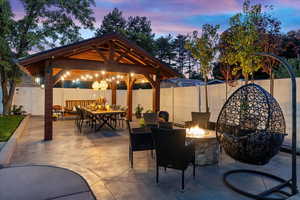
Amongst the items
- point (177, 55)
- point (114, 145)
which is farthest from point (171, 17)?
point (177, 55)

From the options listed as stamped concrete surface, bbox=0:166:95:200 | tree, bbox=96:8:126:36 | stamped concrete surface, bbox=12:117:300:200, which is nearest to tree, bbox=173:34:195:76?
tree, bbox=96:8:126:36

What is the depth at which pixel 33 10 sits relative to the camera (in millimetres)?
10125

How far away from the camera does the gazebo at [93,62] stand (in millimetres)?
5613

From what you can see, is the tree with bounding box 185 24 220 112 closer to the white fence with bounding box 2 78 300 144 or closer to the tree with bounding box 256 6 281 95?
the white fence with bounding box 2 78 300 144

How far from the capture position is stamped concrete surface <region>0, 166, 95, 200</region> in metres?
1.97

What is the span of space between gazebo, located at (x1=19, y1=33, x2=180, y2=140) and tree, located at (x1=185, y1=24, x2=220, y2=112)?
50.8 inches

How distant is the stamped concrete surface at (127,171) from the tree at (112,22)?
17.0 meters

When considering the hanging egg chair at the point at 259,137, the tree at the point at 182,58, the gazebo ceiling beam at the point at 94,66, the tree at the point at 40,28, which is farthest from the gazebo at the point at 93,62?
the tree at the point at 182,58

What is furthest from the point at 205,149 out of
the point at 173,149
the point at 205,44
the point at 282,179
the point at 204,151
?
the point at 205,44

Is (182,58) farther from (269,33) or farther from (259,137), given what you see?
(259,137)

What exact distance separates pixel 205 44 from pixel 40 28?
9801mm

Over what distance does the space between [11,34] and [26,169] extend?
32.5ft

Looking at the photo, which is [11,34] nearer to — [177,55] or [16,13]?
[16,13]

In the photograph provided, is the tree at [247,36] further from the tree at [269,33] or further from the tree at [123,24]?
the tree at [123,24]
